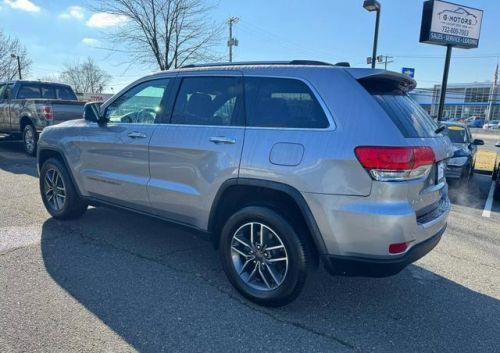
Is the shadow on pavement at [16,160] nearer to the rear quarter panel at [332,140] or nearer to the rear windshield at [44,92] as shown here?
the rear windshield at [44,92]

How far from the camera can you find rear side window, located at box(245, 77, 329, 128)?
A: 2.90 meters

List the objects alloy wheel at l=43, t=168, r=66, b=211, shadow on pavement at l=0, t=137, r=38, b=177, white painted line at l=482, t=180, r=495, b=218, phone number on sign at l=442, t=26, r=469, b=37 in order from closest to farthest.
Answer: alloy wheel at l=43, t=168, r=66, b=211, white painted line at l=482, t=180, r=495, b=218, shadow on pavement at l=0, t=137, r=38, b=177, phone number on sign at l=442, t=26, r=469, b=37

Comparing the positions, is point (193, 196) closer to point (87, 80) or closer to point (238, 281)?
point (238, 281)

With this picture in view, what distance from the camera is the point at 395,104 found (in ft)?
9.62

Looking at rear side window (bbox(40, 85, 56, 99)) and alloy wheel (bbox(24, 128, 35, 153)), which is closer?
alloy wheel (bbox(24, 128, 35, 153))

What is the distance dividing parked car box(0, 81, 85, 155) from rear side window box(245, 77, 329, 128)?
7.55m

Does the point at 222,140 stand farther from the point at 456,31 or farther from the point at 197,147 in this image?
the point at 456,31

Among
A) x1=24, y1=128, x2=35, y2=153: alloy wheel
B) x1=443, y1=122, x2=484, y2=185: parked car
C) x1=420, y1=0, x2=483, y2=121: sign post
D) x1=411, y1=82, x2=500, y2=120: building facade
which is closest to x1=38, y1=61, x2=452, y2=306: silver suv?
x1=443, y1=122, x2=484, y2=185: parked car

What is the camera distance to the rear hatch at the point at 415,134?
8.96 feet

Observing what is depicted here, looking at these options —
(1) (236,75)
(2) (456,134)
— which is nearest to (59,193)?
(1) (236,75)

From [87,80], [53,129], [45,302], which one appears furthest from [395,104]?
[87,80]

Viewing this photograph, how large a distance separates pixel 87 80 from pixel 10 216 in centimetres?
7891

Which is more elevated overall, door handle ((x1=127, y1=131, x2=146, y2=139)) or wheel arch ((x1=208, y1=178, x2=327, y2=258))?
door handle ((x1=127, y1=131, x2=146, y2=139))

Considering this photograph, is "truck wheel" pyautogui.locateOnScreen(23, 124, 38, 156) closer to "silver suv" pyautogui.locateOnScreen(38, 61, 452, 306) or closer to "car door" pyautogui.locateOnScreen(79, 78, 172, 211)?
"car door" pyautogui.locateOnScreen(79, 78, 172, 211)
